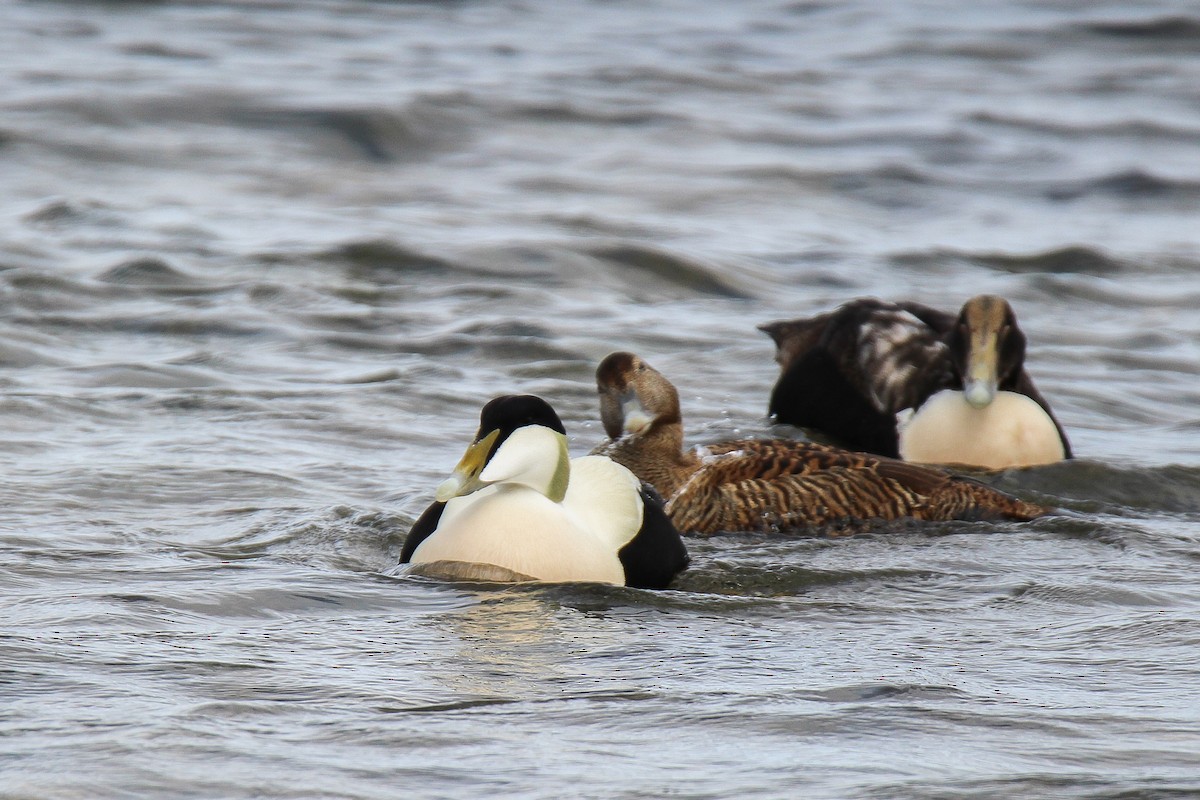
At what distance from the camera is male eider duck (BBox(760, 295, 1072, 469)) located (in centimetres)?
799

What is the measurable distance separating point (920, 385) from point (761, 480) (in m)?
1.82

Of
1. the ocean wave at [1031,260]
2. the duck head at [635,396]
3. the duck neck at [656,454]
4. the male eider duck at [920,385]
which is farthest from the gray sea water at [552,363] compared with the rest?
the duck head at [635,396]

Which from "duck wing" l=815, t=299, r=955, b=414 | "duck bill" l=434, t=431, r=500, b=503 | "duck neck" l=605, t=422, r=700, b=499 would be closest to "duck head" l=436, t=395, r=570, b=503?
"duck bill" l=434, t=431, r=500, b=503

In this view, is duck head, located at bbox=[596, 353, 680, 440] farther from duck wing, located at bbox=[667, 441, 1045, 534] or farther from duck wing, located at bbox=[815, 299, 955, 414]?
duck wing, located at bbox=[815, 299, 955, 414]

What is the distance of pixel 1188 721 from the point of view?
13.9 ft

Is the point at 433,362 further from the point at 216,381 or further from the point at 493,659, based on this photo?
the point at 493,659

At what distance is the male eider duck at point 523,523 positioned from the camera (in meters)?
5.39

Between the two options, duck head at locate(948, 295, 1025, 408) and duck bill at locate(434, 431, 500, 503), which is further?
duck head at locate(948, 295, 1025, 408)

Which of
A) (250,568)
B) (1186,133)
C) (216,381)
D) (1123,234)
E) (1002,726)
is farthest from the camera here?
(1186,133)

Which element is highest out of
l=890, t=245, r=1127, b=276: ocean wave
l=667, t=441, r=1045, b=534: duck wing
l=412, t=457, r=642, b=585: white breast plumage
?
l=890, t=245, r=1127, b=276: ocean wave

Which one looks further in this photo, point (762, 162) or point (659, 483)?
point (762, 162)

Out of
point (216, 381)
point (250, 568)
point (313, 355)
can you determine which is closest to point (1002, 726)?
point (250, 568)

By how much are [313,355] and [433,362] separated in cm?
67

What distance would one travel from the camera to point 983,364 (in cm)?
795
